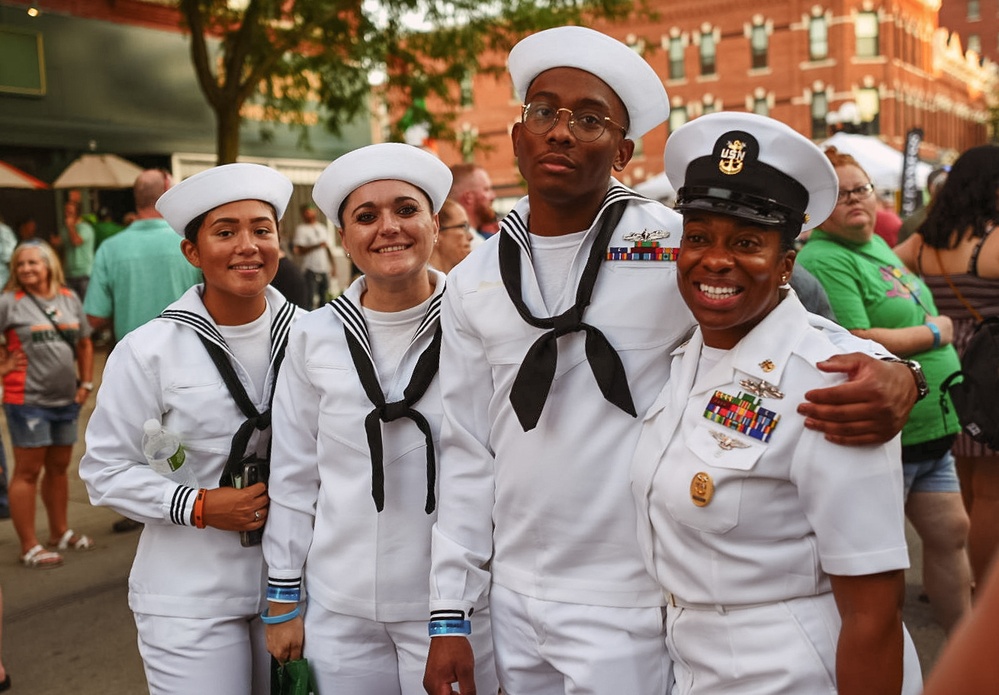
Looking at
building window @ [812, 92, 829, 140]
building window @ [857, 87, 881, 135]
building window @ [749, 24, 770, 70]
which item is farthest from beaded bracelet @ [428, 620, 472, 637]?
building window @ [749, 24, 770, 70]

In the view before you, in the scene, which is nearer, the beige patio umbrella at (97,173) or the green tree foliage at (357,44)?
the green tree foliage at (357,44)

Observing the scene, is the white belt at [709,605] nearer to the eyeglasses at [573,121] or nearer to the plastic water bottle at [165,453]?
the eyeglasses at [573,121]

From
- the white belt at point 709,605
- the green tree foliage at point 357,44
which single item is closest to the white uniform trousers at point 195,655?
the white belt at point 709,605

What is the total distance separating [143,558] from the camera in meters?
3.09

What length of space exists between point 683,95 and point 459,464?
39.9 metres

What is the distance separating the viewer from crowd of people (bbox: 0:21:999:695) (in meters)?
1.99

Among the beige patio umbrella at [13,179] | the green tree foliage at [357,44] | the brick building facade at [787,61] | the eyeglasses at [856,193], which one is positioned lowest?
the eyeglasses at [856,193]

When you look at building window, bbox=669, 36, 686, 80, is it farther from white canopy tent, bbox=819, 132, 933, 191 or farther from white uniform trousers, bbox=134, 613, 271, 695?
white uniform trousers, bbox=134, 613, 271, 695

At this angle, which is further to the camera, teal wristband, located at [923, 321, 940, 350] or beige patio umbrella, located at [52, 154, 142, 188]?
beige patio umbrella, located at [52, 154, 142, 188]

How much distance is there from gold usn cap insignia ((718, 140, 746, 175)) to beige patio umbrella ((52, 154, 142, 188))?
13984 millimetres

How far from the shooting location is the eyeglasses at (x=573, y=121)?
241 cm

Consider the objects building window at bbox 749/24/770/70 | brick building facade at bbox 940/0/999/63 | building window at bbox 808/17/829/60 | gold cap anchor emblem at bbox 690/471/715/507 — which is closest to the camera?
gold cap anchor emblem at bbox 690/471/715/507

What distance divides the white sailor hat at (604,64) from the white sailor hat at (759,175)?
338 mm

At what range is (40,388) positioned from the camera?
655 centimetres
